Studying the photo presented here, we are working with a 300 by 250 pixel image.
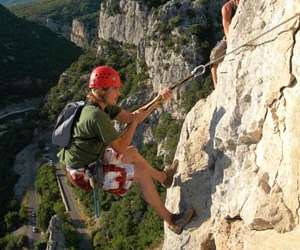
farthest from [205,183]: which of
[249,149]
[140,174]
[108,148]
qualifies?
[108,148]

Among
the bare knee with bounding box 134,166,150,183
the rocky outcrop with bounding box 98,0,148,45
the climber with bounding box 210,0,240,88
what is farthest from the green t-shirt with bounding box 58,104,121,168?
the rocky outcrop with bounding box 98,0,148,45

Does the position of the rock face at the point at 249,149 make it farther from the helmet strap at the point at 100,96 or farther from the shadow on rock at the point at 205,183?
the helmet strap at the point at 100,96

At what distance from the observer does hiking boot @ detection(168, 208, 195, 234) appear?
916cm

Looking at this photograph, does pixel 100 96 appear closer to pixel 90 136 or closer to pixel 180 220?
pixel 90 136

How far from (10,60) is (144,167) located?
118 meters

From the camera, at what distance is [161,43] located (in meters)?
68.8

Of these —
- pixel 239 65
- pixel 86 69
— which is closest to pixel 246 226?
pixel 239 65

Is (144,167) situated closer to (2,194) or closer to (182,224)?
(182,224)

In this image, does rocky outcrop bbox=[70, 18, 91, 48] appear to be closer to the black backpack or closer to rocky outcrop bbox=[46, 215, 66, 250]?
rocky outcrop bbox=[46, 215, 66, 250]

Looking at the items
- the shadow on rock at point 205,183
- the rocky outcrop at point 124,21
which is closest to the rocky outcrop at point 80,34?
the rocky outcrop at point 124,21

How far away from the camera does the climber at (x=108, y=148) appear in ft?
26.9

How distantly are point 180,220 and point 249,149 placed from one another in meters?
1.94

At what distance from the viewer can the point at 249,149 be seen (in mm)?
8008

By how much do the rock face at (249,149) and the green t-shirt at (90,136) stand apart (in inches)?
66.4
